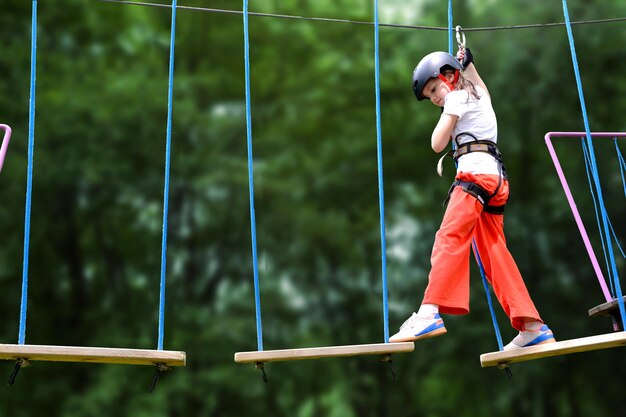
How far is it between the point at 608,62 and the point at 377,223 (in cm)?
318

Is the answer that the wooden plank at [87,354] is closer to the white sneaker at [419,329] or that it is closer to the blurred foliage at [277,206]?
the white sneaker at [419,329]

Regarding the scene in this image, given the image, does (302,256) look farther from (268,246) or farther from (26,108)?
(26,108)

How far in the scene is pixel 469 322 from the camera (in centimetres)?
1014

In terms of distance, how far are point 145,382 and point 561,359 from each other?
456 cm

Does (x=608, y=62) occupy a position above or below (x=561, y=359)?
above

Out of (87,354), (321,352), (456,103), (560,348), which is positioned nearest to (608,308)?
(560,348)

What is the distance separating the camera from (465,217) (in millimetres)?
3205

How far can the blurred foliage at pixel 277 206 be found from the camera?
9969 millimetres

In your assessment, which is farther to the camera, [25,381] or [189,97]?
[189,97]

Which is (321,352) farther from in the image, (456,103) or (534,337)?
(456,103)

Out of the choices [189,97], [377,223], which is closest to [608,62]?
[377,223]

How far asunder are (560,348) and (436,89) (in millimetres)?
1004

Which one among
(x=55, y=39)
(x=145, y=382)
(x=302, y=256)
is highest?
(x=55, y=39)

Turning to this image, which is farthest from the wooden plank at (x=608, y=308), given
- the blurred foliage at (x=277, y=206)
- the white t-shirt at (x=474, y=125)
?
the blurred foliage at (x=277, y=206)
